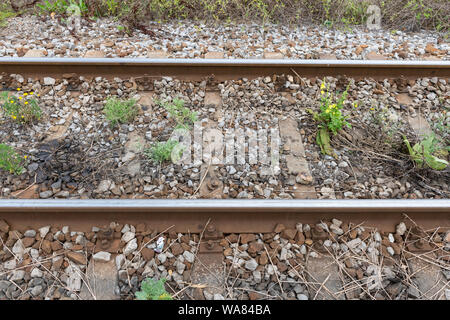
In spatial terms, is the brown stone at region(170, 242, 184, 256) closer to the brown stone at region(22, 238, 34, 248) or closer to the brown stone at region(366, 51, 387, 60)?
the brown stone at region(22, 238, 34, 248)

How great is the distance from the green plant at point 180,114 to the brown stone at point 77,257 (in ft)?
4.76

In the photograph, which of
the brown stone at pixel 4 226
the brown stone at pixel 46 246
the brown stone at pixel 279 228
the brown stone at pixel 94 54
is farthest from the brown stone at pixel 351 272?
the brown stone at pixel 94 54

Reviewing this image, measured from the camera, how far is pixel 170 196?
2645 millimetres

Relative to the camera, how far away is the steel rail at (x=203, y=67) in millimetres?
3654

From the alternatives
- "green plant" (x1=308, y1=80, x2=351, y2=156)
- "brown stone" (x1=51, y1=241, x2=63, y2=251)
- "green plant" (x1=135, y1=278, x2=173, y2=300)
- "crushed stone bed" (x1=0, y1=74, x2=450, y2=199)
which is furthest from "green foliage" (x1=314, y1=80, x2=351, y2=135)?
"brown stone" (x1=51, y1=241, x2=63, y2=251)

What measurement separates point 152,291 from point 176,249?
358 mm

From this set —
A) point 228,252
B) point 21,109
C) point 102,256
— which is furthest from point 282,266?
point 21,109

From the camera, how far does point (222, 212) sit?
243 cm

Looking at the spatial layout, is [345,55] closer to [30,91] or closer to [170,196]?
[170,196]

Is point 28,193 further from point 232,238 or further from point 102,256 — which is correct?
point 232,238

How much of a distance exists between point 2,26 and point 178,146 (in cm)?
371

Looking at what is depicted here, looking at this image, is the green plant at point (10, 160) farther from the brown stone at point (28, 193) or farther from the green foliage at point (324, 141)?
the green foliage at point (324, 141)

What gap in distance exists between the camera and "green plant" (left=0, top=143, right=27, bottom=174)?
107 inches
